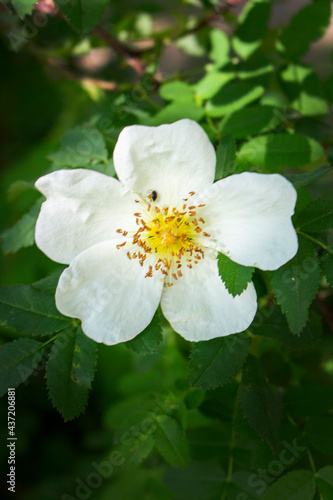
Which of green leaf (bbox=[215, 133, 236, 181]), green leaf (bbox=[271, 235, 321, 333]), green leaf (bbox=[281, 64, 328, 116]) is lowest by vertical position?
green leaf (bbox=[281, 64, 328, 116])

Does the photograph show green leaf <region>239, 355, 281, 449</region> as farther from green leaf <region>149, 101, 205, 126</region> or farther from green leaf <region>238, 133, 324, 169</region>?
green leaf <region>149, 101, 205, 126</region>

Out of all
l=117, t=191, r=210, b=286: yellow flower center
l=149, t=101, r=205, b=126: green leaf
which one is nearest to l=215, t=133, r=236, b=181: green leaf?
l=117, t=191, r=210, b=286: yellow flower center

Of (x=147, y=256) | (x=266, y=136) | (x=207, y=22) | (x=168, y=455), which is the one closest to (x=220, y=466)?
(x=168, y=455)

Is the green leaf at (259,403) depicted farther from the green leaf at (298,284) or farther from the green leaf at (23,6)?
the green leaf at (23,6)

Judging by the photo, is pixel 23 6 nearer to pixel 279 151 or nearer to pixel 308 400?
pixel 279 151

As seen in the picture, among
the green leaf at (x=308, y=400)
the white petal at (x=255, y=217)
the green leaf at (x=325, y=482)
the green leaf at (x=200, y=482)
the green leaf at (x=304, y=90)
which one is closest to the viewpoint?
the white petal at (x=255, y=217)

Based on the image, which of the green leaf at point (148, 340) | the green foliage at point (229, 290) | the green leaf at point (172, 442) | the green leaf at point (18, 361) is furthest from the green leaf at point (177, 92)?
the green leaf at point (172, 442)

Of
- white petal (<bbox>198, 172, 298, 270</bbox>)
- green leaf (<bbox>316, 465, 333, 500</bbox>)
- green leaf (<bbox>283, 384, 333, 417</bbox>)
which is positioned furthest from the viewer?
green leaf (<bbox>283, 384, 333, 417</bbox>)
